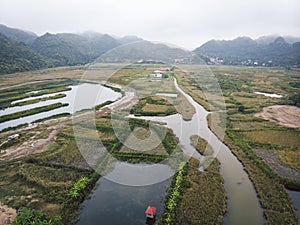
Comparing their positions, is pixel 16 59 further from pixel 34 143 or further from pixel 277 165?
pixel 277 165

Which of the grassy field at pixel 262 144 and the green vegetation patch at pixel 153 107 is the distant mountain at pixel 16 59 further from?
the grassy field at pixel 262 144

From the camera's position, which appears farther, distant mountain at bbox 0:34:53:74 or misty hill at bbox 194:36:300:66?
misty hill at bbox 194:36:300:66

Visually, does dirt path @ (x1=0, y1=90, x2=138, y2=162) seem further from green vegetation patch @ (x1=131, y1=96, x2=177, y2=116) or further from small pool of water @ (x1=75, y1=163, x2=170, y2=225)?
small pool of water @ (x1=75, y1=163, x2=170, y2=225)

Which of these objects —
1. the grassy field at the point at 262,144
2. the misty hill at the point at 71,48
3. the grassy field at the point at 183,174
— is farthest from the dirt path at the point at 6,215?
the misty hill at the point at 71,48

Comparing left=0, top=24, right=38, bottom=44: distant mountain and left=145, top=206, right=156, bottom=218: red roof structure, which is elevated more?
left=0, top=24, right=38, bottom=44: distant mountain

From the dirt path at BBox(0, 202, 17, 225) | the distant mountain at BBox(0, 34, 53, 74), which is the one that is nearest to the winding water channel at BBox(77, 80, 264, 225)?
the dirt path at BBox(0, 202, 17, 225)

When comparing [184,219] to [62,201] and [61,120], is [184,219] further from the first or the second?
[61,120]
